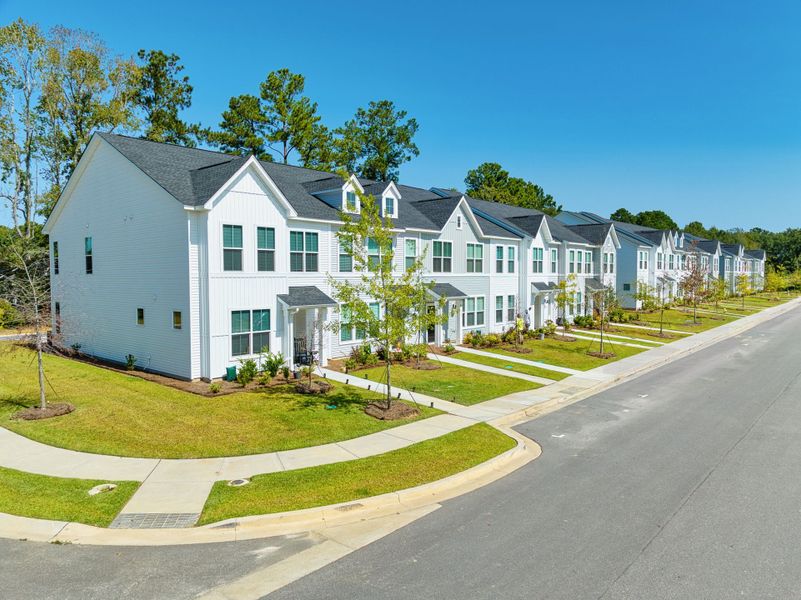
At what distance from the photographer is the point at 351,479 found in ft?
33.8

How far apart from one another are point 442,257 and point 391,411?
15.8 meters

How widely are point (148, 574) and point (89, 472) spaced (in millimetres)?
4741

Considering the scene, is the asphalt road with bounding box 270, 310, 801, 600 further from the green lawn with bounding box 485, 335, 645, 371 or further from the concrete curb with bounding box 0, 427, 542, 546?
the green lawn with bounding box 485, 335, 645, 371

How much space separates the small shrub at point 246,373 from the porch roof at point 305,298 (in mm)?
3101

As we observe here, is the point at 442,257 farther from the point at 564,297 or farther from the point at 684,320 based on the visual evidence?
the point at 684,320

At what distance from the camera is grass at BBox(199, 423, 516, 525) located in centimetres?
910

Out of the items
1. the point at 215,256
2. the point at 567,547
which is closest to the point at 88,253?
the point at 215,256

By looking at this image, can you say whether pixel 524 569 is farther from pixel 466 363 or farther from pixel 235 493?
pixel 466 363

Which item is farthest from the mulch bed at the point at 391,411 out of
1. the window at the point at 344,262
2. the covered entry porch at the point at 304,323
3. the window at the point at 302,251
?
the window at the point at 344,262

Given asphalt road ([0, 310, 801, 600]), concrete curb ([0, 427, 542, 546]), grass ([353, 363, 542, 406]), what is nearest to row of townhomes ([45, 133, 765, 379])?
grass ([353, 363, 542, 406])

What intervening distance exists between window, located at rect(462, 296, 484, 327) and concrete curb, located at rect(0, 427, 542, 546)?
21526 millimetres

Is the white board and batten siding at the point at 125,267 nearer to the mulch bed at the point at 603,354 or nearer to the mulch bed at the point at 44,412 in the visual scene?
the mulch bed at the point at 44,412

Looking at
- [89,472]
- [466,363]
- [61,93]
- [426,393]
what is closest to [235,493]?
[89,472]

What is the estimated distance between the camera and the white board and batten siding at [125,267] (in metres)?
19.7
